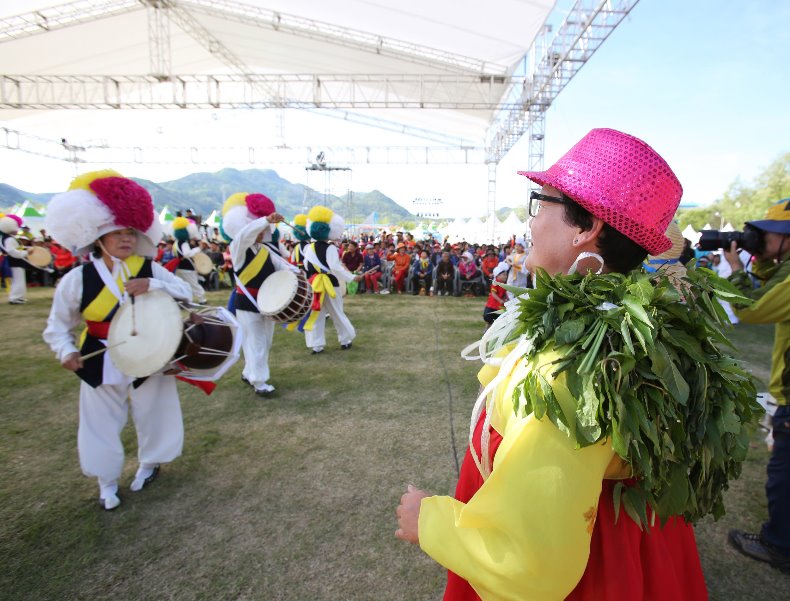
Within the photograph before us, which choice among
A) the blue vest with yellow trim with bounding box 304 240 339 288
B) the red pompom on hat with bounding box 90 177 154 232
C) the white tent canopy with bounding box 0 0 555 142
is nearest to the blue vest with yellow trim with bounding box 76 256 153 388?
the red pompom on hat with bounding box 90 177 154 232

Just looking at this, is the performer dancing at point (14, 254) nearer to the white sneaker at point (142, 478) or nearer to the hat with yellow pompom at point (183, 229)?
the hat with yellow pompom at point (183, 229)

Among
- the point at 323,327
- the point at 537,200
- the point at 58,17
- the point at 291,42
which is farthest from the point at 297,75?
the point at 537,200

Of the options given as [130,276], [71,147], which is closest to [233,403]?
[130,276]

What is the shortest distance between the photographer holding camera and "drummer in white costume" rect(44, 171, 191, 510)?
3.65 m

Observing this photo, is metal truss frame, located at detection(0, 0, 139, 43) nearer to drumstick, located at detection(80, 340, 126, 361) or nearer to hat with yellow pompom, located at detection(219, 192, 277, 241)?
hat with yellow pompom, located at detection(219, 192, 277, 241)

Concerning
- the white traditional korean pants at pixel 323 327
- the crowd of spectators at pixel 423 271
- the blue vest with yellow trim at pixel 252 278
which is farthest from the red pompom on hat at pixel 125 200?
the crowd of spectators at pixel 423 271

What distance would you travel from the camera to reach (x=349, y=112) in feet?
80.7

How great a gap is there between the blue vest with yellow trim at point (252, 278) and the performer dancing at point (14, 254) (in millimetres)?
9630

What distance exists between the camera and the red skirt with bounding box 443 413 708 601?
3.33 feet

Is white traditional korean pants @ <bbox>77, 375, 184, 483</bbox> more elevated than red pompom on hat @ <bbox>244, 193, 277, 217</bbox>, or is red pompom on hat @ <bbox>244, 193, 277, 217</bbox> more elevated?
red pompom on hat @ <bbox>244, 193, 277, 217</bbox>

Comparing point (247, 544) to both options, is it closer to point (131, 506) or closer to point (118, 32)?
point (131, 506)

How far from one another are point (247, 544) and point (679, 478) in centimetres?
264

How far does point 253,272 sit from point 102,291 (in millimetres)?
2285

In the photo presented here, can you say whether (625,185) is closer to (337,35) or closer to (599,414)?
(599,414)
